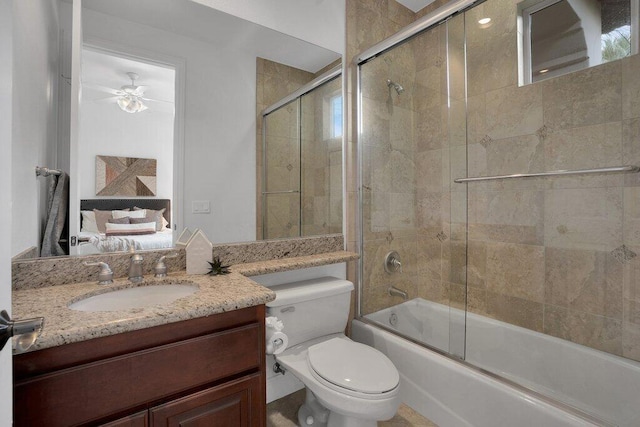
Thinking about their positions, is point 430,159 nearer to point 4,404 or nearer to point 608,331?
point 608,331

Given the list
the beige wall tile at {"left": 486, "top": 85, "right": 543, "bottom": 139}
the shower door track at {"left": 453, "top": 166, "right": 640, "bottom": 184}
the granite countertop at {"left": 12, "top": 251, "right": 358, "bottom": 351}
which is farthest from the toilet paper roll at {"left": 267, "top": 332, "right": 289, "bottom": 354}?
the beige wall tile at {"left": 486, "top": 85, "right": 543, "bottom": 139}

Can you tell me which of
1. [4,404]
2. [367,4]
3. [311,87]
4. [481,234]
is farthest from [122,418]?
[367,4]

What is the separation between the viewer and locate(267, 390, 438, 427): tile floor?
5.34 ft

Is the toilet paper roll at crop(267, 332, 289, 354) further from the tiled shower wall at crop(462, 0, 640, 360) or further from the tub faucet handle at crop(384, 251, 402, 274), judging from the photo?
the tiled shower wall at crop(462, 0, 640, 360)

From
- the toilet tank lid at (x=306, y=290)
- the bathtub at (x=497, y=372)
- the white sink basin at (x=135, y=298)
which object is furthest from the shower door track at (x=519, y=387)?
the white sink basin at (x=135, y=298)

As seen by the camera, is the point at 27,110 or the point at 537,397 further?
the point at 537,397

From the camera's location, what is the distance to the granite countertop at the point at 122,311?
2.58 ft

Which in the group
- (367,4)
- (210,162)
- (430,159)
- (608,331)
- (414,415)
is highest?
(367,4)

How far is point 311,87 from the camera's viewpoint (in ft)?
6.56

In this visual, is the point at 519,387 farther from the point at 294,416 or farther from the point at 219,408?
the point at 219,408

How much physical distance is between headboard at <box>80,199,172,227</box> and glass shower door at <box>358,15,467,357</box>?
1228mm

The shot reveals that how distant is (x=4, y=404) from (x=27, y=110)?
101 centimetres

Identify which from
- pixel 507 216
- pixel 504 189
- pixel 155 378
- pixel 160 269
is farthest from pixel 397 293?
pixel 155 378

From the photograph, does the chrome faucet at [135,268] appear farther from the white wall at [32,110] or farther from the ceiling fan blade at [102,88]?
the ceiling fan blade at [102,88]
